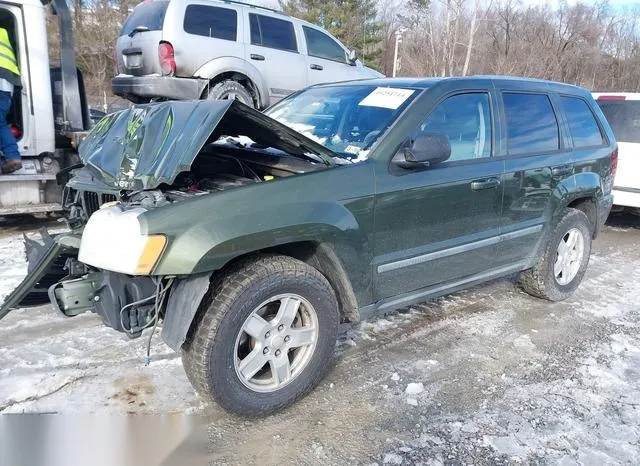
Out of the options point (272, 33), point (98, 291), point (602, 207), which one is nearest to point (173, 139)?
point (98, 291)

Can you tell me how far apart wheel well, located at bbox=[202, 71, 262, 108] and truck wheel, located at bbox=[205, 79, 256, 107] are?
0.07 meters

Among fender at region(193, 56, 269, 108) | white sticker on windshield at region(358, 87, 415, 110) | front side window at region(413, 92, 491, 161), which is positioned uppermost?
fender at region(193, 56, 269, 108)

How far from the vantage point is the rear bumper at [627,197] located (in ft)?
23.5

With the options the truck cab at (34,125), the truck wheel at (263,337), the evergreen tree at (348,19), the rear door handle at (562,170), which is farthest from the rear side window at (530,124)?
the evergreen tree at (348,19)

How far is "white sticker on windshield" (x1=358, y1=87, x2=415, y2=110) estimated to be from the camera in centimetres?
346

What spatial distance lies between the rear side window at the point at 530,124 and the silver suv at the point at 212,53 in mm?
5597

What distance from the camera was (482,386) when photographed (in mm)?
3279

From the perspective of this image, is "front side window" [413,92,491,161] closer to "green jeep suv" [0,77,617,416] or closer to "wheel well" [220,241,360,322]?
"green jeep suv" [0,77,617,416]

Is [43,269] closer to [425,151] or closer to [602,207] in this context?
[425,151]

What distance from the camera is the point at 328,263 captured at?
120 inches

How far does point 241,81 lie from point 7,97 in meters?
4.24

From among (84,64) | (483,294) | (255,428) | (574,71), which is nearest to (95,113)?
(483,294)

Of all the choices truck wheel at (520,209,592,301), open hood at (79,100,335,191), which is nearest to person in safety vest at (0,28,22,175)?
open hood at (79,100,335,191)

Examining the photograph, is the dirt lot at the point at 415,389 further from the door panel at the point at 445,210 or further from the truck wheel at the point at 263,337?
the door panel at the point at 445,210
